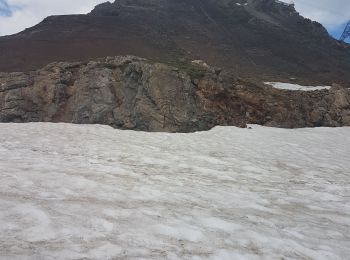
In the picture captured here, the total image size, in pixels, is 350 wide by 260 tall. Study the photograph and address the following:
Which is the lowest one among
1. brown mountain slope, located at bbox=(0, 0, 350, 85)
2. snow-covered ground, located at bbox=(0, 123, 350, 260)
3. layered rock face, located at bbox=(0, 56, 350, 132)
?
snow-covered ground, located at bbox=(0, 123, 350, 260)

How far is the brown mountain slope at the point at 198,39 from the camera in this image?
56.3 metres

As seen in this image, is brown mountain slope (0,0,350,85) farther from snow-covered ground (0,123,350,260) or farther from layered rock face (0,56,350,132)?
snow-covered ground (0,123,350,260)

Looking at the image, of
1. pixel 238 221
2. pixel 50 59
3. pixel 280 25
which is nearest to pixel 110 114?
pixel 238 221

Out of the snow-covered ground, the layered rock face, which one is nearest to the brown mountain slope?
the layered rock face

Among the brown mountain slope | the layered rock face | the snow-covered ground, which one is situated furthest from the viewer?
the brown mountain slope

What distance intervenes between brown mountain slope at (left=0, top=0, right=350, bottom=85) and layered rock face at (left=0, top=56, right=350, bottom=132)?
26726 mm

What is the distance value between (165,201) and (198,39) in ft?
231

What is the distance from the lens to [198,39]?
74812 millimetres

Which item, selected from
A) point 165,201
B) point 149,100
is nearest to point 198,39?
point 149,100

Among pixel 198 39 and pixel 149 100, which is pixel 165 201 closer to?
pixel 149 100

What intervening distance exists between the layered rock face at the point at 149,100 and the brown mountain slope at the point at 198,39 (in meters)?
26.7

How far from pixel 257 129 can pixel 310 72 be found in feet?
165

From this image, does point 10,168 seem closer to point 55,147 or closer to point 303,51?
point 55,147

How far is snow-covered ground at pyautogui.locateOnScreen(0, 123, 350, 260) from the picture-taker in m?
4.95
